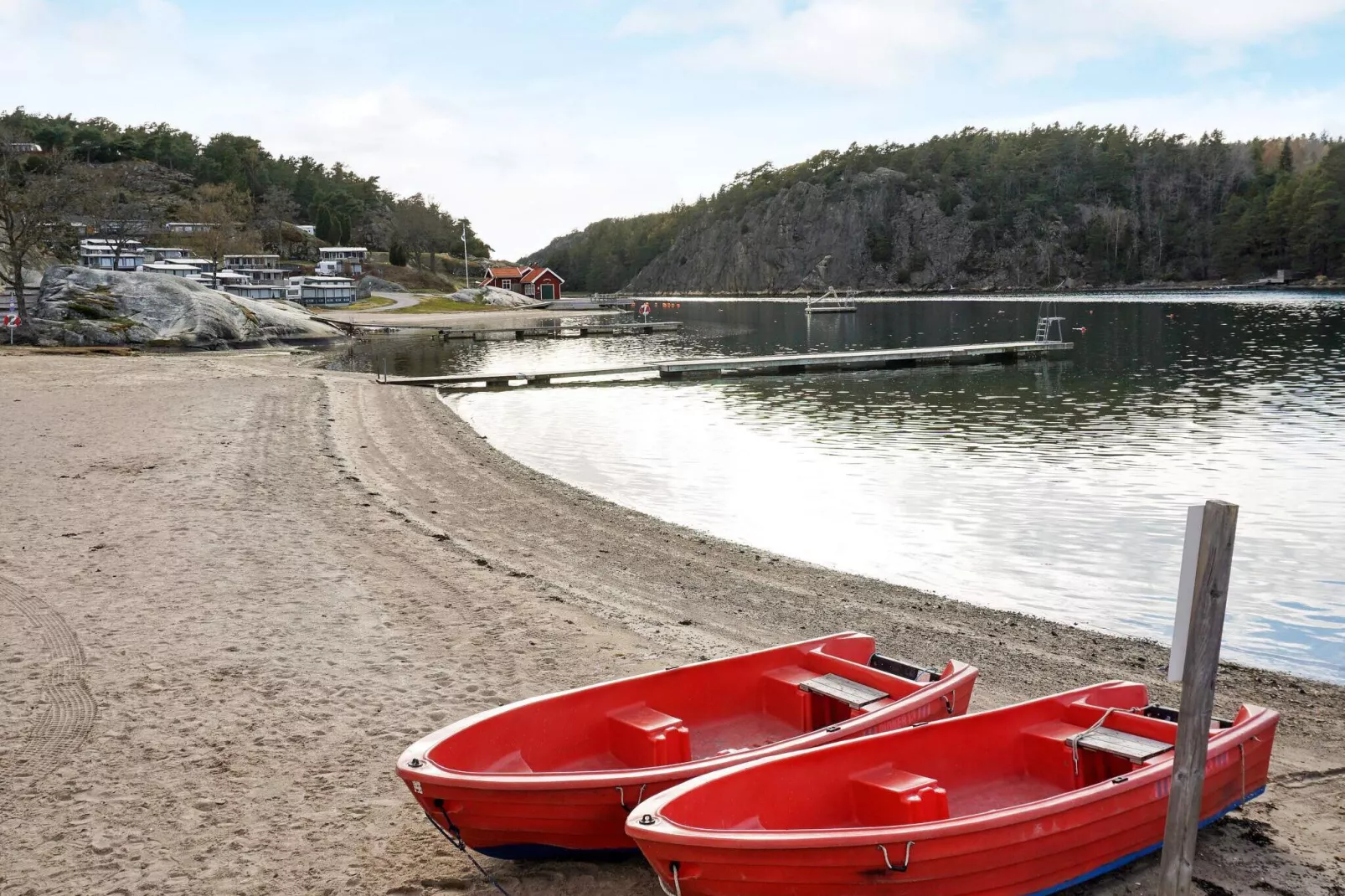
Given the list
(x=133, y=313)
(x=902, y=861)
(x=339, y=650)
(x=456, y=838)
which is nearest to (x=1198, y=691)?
(x=902, y=861)

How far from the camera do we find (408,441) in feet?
74.7

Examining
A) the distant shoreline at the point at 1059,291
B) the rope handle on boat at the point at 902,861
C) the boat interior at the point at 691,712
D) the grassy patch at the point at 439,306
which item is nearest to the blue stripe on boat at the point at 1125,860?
the rope handle on boat at the point at 902,861

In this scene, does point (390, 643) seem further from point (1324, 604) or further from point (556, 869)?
point (1324, 604)

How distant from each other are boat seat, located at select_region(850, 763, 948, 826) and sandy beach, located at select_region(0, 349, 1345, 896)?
3.85ft

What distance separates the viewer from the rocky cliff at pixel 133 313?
44188mm

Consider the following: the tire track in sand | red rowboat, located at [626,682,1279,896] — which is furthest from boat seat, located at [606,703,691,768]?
the tire track in sand

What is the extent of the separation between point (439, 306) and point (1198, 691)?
98088mm

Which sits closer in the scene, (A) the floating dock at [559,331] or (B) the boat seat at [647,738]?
(B) the boat seat at [647,738]

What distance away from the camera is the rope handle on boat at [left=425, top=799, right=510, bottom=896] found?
528 centimetres

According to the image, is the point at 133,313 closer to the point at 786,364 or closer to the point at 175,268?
the point at 786,364

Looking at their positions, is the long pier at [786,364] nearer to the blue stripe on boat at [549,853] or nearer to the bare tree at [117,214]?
the blue stripe on boat at [549,853]

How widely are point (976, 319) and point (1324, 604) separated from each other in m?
77.4

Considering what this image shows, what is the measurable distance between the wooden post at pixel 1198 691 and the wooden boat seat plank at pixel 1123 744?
1156mm

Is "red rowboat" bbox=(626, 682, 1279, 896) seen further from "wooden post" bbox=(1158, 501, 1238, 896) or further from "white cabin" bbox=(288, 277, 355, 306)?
"white cabin" bbox=(288, 277, 355, 306)
